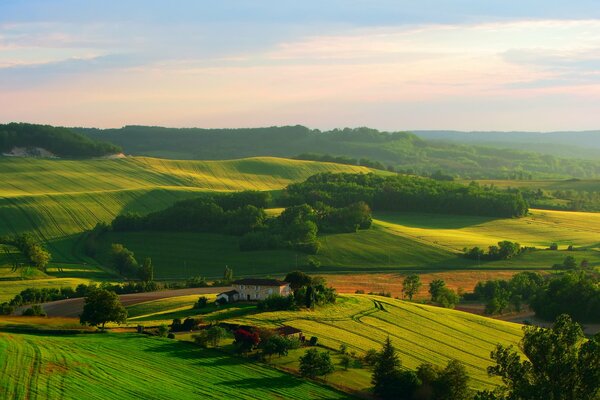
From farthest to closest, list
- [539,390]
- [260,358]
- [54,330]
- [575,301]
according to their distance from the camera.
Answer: [575,301] → [54,330] → [260,358] → [539,390]

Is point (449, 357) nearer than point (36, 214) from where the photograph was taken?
Yes

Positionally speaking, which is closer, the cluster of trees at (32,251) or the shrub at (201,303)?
the shrub at (201,303)

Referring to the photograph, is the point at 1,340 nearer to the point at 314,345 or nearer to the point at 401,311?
the point at 314,345

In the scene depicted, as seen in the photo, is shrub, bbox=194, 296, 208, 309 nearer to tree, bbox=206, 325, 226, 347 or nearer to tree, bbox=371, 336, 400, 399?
tree, bbox=206, 325, 226, 347

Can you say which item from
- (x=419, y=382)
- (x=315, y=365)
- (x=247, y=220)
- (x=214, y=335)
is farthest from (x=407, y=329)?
(x=247, y=220)

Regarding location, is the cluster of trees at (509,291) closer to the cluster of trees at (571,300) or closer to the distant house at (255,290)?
the cluster of trees at (571,300)

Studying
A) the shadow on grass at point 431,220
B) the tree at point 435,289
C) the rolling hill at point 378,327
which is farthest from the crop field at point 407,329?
the shadow on grass at point 431,220

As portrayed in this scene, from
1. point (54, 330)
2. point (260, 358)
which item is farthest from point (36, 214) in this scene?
point (260, 358)
